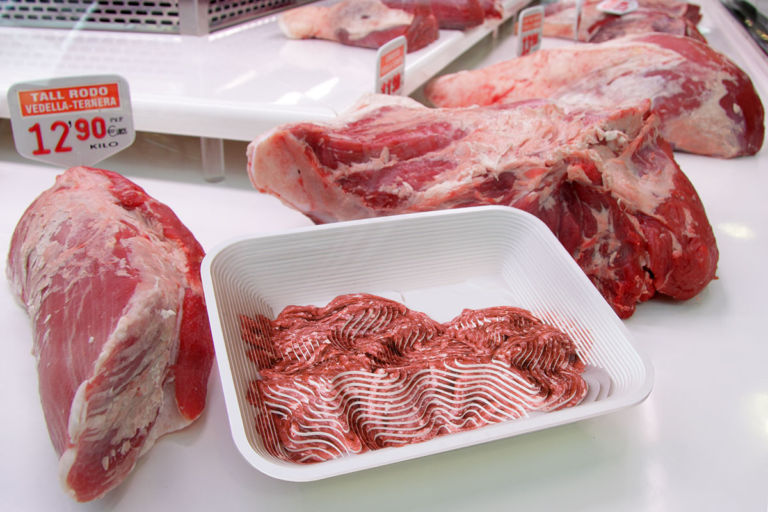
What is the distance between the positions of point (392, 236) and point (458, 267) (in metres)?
0.17

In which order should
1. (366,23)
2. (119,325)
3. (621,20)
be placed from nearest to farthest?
(119,325) < (366,23) < (621,20)

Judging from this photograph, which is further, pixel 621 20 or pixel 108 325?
pixel 621 20

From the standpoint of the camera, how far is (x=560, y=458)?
3.37 feet

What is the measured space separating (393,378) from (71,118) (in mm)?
924

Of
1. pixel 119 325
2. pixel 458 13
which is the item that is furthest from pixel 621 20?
pixel 119 325

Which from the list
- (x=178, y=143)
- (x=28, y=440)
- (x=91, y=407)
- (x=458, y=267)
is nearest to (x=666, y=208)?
(x=458, y=267)

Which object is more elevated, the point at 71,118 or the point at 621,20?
the point at 71,118

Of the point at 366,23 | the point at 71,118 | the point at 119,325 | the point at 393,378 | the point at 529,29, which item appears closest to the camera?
the point at 119,325

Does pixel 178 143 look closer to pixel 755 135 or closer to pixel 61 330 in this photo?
pixel 61 330

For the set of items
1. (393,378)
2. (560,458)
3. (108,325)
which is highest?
(108,325)

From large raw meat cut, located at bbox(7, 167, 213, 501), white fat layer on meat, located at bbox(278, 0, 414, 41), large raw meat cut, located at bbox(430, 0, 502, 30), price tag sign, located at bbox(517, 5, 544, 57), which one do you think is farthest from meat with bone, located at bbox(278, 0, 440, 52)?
large raw meat cut, located at bbox(7, 167, 213, 501)

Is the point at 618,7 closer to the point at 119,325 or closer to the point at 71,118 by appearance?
the point at 71,118

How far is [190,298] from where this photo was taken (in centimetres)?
110

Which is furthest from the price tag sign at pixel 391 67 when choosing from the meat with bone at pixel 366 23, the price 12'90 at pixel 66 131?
the price 12'90 at pixel 66 131
